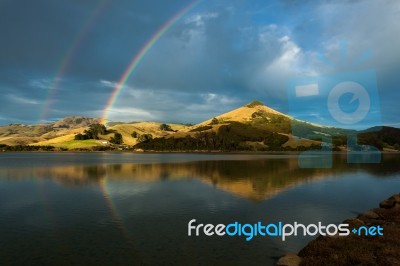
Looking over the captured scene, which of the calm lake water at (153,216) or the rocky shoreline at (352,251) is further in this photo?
the calm lake water at (153,216)

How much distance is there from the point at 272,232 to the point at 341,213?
15113mm

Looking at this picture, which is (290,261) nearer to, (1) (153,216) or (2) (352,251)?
(2) (352,251)

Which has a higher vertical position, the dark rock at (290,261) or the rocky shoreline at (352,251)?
the rocky shoreline at (352,251)

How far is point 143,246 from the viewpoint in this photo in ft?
101

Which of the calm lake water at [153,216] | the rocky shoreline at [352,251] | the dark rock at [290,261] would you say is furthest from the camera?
the calm lake water at [153,216]

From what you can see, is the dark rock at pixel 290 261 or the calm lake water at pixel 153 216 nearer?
the dark rock at pixel 290 261

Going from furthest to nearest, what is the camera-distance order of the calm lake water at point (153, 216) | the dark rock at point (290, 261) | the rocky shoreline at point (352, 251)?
the calm lake water at point (153, 216) < the dark rock at point (290, 261) < the rocky shoreline at point (352, 251)

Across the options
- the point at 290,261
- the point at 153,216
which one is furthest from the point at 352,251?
the point at 153,216

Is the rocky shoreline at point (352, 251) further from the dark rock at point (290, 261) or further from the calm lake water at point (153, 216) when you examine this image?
the calm lake water at point (153, 216)

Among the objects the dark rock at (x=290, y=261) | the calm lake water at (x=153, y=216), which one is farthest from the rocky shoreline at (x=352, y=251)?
the calm lake water at (x=153, y=216)

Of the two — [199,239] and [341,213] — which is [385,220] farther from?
[199,239]

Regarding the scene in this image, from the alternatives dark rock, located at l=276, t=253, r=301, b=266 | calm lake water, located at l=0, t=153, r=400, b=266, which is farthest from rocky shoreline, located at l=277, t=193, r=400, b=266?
calm lake water, located at l=0, t=153, r=400, b=266

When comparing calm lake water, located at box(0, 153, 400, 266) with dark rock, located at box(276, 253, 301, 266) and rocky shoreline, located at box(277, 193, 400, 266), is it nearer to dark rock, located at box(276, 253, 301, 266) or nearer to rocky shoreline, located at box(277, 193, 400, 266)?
dark rock, located at box(276, 253, 301, 266)

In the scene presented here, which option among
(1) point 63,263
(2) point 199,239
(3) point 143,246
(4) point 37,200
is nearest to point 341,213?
(2) point 199,239
